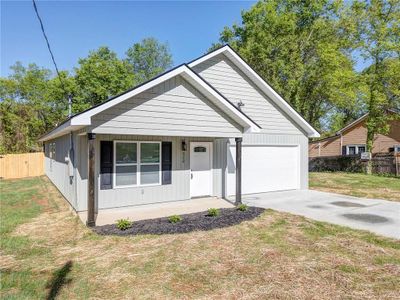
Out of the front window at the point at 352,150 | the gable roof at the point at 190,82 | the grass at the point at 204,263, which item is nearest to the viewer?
the grass at the point at 204,263

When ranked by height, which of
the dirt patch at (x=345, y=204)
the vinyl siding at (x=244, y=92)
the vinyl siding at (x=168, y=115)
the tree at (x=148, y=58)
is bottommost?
the dirt patch at (x=345, y=204)

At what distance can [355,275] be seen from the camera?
4582 mm

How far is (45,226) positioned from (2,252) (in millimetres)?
1916

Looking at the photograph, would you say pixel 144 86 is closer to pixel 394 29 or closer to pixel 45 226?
pixel 45 226

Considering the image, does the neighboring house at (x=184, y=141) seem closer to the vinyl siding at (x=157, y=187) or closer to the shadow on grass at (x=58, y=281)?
the vinyl siding at (x=157, y=187)

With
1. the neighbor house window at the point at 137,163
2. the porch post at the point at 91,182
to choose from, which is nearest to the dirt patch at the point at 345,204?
the neighbor house window at the point at 137,163

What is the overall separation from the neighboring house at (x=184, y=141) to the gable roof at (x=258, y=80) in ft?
0.15

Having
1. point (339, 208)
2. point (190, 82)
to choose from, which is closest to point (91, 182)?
point (190, 82)

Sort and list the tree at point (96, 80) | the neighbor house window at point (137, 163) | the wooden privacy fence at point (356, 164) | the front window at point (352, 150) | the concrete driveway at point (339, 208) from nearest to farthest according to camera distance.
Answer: the concrete driveway at point (339, 208)
the neighbor house window at point (137, 163)
the wooden privacy fence at point (356, 164)
the front window at point (352, 150)
the tree at point (96, 80)

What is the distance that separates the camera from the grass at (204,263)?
4.12 metres

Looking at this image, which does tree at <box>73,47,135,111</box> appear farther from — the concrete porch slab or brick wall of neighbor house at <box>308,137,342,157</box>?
the concrete porch slab

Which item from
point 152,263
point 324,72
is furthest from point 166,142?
point 324,72

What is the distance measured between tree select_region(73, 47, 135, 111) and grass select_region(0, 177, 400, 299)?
3008cm

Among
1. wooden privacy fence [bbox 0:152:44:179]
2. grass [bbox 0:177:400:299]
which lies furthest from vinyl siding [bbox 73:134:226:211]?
wooden privacy fence [bbox 0:152:44:179]
